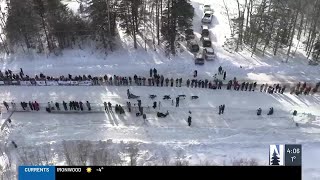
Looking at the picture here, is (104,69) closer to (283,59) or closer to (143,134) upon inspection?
(143,134)

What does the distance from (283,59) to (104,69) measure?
57.0 feet

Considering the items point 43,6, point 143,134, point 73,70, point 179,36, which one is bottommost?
point 143,134

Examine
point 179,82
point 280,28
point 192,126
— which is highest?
point 280,28

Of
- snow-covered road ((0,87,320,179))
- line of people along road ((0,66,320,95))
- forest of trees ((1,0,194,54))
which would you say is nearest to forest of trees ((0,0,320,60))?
forest of trees ((1,0,194,54))

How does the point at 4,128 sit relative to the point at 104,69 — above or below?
below

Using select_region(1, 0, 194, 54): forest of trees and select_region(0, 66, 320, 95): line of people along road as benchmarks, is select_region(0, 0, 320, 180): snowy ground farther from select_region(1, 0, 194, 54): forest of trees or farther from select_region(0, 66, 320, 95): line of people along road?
select_region(1, 0, 194, 54): forest of trees

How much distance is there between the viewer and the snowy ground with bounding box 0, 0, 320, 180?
33.7 metres

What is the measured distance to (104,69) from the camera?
42.6 m

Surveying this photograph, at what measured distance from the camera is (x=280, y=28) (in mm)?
43594

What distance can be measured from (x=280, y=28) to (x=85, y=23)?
63.1 feet

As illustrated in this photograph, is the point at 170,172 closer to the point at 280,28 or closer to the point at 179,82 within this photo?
the point at 179,82

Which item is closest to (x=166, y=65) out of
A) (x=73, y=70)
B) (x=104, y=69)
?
(x=104, y=69)

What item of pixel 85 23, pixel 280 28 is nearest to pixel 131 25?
pixel 85 23

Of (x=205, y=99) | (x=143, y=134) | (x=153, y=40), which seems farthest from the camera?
(x=153, y=40)
